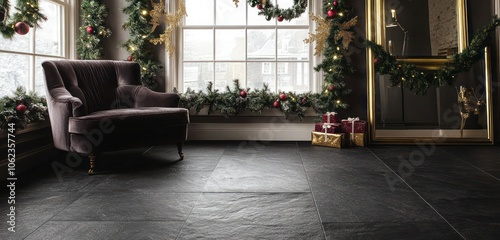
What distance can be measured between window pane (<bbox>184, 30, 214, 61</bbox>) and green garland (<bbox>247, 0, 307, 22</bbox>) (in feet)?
2.21

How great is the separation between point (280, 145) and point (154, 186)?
211 cm

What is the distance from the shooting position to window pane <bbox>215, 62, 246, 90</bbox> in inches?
199

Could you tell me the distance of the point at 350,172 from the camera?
335 centimetres

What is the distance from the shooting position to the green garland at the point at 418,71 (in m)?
4.63

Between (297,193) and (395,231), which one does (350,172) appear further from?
(395,231)

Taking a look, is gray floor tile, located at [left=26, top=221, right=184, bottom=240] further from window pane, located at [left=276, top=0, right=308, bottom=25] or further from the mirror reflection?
the mirror reflection

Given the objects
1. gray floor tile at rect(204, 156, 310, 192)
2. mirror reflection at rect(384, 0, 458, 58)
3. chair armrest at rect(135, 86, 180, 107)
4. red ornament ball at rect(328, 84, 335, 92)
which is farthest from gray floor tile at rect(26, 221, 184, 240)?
mirror reflection at rect(384, 0, 458, 58)

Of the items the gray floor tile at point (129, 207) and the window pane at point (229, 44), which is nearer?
the gray floor tile at point (129, 207)

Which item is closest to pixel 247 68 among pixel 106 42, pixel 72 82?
pixel 106 42

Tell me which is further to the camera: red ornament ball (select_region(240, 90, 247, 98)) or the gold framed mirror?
red ornament ball (select_region(240, 90, 247, 98))

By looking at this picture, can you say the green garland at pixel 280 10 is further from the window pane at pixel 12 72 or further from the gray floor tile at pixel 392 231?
the gray floor tile at pixel 392 231

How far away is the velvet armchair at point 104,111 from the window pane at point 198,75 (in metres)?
0.77

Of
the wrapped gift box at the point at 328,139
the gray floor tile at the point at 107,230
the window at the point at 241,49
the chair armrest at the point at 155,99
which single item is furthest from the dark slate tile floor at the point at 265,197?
the window at the point at 241,49

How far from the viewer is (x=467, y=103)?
15.4 ft
